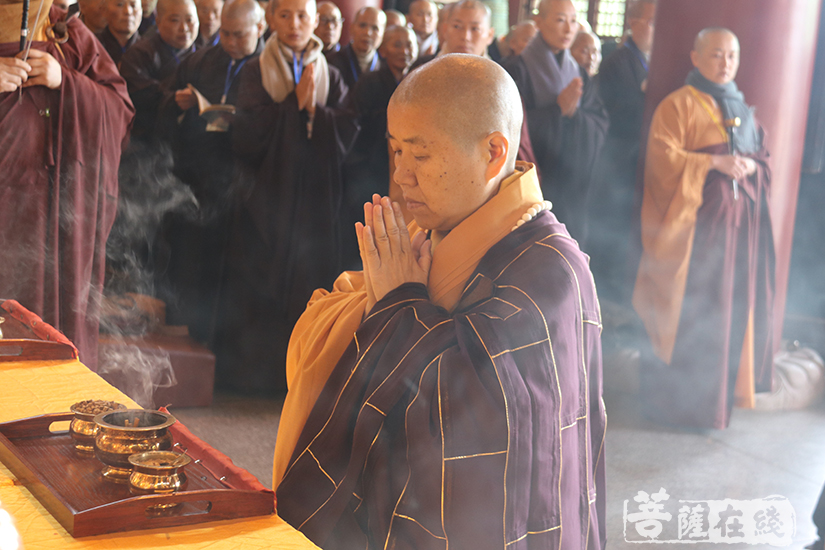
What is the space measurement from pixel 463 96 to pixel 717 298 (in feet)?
9.86

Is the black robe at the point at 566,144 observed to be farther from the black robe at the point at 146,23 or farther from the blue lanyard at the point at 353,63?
the black robe at the point at 146,23

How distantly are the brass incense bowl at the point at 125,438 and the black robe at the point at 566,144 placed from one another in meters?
3.74

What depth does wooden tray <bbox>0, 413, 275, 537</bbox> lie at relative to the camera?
3.43 feet

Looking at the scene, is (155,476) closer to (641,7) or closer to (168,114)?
(168,114)

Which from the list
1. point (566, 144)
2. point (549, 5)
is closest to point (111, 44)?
point (549, 5)

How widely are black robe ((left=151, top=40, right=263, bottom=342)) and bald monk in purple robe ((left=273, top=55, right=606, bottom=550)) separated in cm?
292

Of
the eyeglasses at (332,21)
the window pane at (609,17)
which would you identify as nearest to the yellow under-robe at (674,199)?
the eyeglasses at (332,21)

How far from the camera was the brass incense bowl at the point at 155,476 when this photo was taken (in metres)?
1.09

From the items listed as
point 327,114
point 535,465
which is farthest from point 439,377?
point 327,114

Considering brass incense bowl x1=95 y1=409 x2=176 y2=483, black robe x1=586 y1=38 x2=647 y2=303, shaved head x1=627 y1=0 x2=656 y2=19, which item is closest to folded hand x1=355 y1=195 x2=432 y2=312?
brass incense bowl x1=95 y1=409 x2=176 y2=483

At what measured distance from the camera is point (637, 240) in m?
4.42

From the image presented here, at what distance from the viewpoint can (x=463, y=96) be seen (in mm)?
1394

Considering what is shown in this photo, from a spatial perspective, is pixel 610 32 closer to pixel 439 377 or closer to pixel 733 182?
pixel 733 182

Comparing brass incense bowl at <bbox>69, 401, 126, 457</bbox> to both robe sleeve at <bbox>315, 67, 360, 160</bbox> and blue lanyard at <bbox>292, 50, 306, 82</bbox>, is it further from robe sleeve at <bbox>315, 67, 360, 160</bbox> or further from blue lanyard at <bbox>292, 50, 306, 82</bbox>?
blue lanyard at <bbox>292, 50, 306, 82</bbox>
